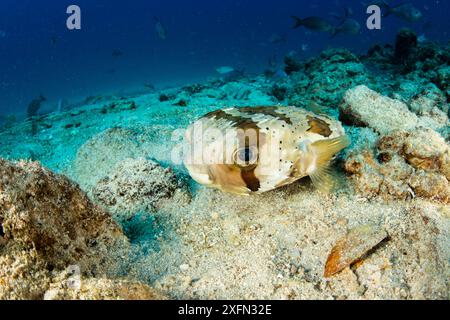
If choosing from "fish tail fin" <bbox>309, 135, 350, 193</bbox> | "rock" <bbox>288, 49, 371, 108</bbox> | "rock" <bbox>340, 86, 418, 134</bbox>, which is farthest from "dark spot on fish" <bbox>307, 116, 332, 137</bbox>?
"rock" <bbox>288, 49, 371, 108</bbox>

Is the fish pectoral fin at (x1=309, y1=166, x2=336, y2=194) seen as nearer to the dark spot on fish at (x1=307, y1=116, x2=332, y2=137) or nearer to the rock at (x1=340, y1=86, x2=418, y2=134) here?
the dark spot on fish at (x1=307, y1=116, x2=332, y2=137)

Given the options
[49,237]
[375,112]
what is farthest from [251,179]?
[375,112]

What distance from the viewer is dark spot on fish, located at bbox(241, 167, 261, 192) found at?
2.30 meters

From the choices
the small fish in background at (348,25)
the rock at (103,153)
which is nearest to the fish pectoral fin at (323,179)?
the rock at (103,153)

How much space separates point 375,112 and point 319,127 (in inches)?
59.3

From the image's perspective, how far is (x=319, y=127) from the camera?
2617mm

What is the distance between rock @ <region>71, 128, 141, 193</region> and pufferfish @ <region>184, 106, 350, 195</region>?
193cm

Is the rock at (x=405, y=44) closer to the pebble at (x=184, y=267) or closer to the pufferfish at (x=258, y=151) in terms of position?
the pufferfish at (x=258, y=151)

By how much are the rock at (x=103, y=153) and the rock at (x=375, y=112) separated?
2.60 meters

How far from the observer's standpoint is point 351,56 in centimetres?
689

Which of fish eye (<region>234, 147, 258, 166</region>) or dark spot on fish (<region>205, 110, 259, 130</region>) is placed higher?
dark spot on fish (<region>205, 110, 259, 130</region>)

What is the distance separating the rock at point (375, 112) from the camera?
12.1 ft

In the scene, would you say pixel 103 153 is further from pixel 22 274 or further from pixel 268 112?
pixel 22 274
